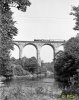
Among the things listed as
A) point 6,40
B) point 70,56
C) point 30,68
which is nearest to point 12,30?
point 6,40

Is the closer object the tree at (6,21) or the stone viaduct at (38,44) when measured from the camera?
the tree at (6,21)

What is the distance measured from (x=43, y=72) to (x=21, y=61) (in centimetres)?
1786

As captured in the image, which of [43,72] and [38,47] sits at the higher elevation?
[38,47]

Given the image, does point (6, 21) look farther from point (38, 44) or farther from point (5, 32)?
point (38, 44)

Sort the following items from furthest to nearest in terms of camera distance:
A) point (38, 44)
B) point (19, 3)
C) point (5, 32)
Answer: point (38, 44) < point (5, 32) < point (19, 3)

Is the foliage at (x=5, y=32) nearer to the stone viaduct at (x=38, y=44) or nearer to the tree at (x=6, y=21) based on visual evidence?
the tree at (x=6, y=21)

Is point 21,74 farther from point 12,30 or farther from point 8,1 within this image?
point 8,1

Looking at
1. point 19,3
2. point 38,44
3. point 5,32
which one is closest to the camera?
point 19,3

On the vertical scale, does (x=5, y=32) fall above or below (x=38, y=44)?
below

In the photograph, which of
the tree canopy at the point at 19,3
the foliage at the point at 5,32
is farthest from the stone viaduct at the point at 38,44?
the tree canopy at the point at 19,3

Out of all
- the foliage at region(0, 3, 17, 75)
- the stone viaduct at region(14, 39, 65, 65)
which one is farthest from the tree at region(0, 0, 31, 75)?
the stone viaduct at region(14, 39, 65, 65)

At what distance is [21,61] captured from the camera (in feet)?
346

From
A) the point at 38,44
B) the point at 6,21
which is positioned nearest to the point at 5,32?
the point at 6,21

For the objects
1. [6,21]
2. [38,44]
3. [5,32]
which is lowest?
[5,32]
